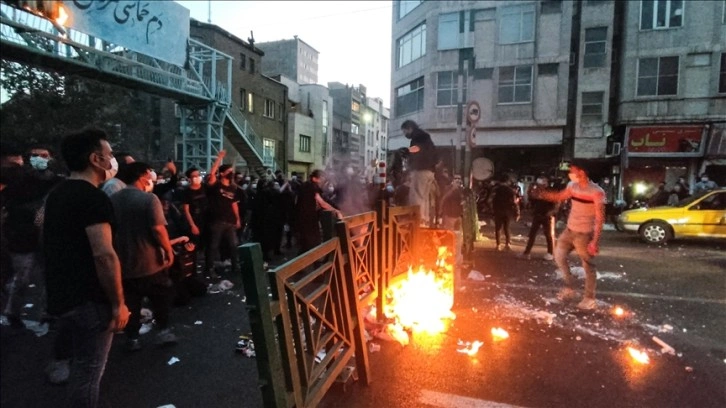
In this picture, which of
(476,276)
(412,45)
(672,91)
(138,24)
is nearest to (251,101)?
(412,45)

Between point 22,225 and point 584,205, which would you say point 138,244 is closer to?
point 22,225

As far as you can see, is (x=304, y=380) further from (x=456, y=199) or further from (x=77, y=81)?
(x=77, y=81)

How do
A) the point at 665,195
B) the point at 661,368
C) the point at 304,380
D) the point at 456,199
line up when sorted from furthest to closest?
the point at 665,195 → the point at 456,199 → the point at 661,368 → the point at 304,380

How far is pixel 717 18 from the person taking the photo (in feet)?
67.3

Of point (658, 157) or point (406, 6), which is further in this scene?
point (406, 6)

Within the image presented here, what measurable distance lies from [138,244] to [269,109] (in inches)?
1173

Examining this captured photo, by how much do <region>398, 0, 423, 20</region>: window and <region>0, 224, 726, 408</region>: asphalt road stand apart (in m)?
25.5

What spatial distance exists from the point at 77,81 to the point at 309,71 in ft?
130

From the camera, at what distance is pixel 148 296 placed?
166 inches

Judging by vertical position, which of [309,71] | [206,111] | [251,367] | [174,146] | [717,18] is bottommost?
[251,367]

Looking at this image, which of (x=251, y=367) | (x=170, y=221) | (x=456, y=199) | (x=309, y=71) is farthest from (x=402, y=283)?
(x=309, y=71)

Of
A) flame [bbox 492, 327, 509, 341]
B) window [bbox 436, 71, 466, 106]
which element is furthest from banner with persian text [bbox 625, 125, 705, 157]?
flame [bbox 492, 327, 509, 341]

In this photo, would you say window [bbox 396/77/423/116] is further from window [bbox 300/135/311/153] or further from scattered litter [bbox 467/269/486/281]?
scattered litter [bbox 467/269/486/281]

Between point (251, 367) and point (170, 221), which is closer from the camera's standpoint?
point (251, 367)
